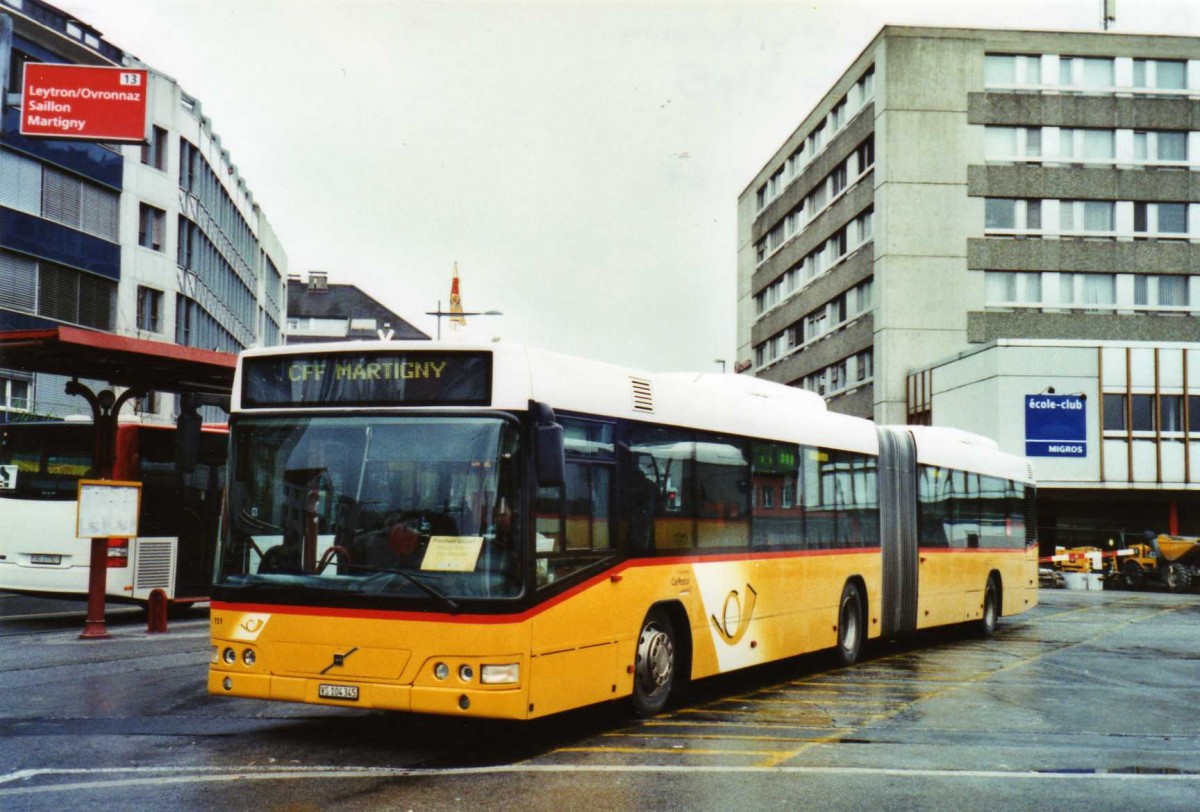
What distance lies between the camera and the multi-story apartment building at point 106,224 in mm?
39375

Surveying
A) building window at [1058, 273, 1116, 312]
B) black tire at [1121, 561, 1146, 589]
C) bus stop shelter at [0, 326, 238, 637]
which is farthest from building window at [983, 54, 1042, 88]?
bus stop shelter at [0, 326, 238, 637]

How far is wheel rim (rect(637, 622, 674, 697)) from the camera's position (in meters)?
10.5

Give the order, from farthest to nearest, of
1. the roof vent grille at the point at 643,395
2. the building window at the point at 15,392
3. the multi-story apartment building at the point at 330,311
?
the multi-story apartment building at the point at 330,311
the building window at the point at 15,392
the roof vent grille at the point at 643,395

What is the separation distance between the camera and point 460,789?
781cm

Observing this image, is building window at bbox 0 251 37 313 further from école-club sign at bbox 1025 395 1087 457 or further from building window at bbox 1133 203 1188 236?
building window at bbox 1133 203 1188 236

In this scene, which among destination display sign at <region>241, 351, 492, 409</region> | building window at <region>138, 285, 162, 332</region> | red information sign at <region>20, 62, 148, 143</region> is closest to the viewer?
destination display sign at <region>241, 351, 492, 409</region>

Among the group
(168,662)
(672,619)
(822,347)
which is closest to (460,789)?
(672,619)

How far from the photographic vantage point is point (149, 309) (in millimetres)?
48000

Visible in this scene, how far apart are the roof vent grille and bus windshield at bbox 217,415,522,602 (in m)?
1.96

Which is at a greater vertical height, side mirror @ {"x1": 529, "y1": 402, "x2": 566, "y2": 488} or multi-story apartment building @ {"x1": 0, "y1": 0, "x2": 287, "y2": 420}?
multi-story apartment building @ {"x1": 0, "y1": 0, "x2": 287, "y2": 420}

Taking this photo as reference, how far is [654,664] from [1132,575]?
35.1m

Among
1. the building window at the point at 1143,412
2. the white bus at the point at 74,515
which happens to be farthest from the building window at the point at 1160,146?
the white bus at the point at 74,515

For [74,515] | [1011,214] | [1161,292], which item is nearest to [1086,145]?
[1011,214]

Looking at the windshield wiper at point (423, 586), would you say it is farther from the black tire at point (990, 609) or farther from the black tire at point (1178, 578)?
the black tire at point (1178, 578)
